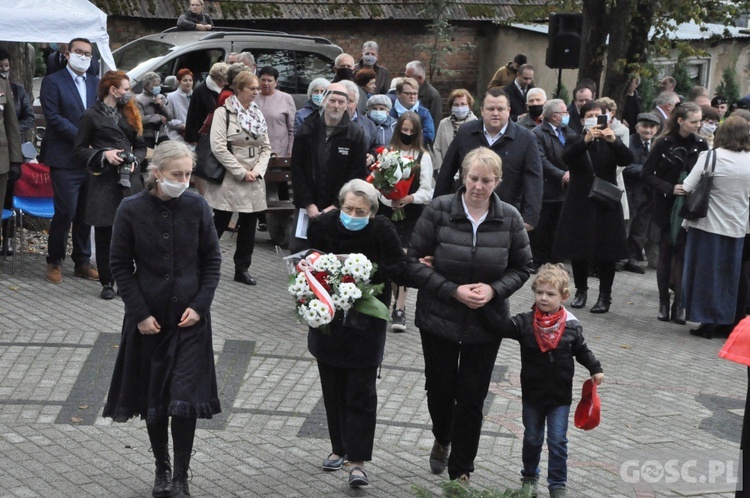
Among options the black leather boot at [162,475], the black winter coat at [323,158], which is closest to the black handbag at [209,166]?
the black winter coat at [323,158]

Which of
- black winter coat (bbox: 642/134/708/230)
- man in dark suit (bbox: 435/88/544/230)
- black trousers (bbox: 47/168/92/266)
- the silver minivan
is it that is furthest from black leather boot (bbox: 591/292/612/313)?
the silver minivan

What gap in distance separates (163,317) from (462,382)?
66.3 inches

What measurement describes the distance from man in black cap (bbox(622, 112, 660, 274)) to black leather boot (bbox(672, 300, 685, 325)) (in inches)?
73.1

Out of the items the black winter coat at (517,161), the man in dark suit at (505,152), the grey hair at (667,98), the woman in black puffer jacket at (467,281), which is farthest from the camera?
the grey hair at (667,98)

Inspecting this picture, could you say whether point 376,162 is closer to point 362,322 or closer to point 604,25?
point 362,322

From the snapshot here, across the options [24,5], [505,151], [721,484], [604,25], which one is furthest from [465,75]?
[721,484]

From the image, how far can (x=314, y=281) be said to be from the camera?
662 centimetres

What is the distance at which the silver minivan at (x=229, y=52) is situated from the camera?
685 inches

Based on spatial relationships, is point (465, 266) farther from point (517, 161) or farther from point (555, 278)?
point (517, 161)

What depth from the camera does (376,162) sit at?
9977 mm

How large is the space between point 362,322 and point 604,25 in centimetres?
1378

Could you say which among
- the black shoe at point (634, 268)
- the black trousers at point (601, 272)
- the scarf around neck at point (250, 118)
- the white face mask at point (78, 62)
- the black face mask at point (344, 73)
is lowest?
the black shoe at point (634, 268)

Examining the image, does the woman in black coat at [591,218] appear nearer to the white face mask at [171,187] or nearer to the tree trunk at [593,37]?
the white face mask at [171,187]

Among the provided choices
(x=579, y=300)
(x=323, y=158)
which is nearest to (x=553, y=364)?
(x=323, y=158)
